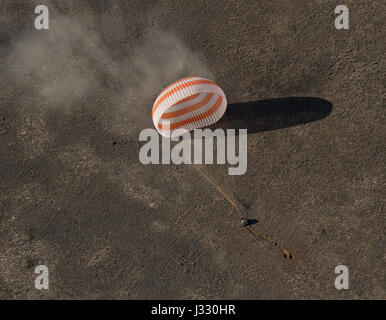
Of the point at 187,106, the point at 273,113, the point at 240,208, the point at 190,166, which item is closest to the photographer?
the point at 187,106

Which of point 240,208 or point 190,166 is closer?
point 240,208

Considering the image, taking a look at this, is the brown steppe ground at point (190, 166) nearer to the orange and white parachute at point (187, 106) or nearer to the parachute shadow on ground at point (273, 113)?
the parachute shadow on ground at point (273, 113)

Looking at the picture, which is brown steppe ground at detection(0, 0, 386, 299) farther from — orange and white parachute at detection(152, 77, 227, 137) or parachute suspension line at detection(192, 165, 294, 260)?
orange and white parachute at detection(152, 77, 227, 137)

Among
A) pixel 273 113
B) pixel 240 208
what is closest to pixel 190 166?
pixel 240 208

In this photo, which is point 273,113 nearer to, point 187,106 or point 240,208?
point 187,106

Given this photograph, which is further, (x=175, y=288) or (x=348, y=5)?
(x=348, y=5)

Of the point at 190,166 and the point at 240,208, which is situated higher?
the point at 190,166
